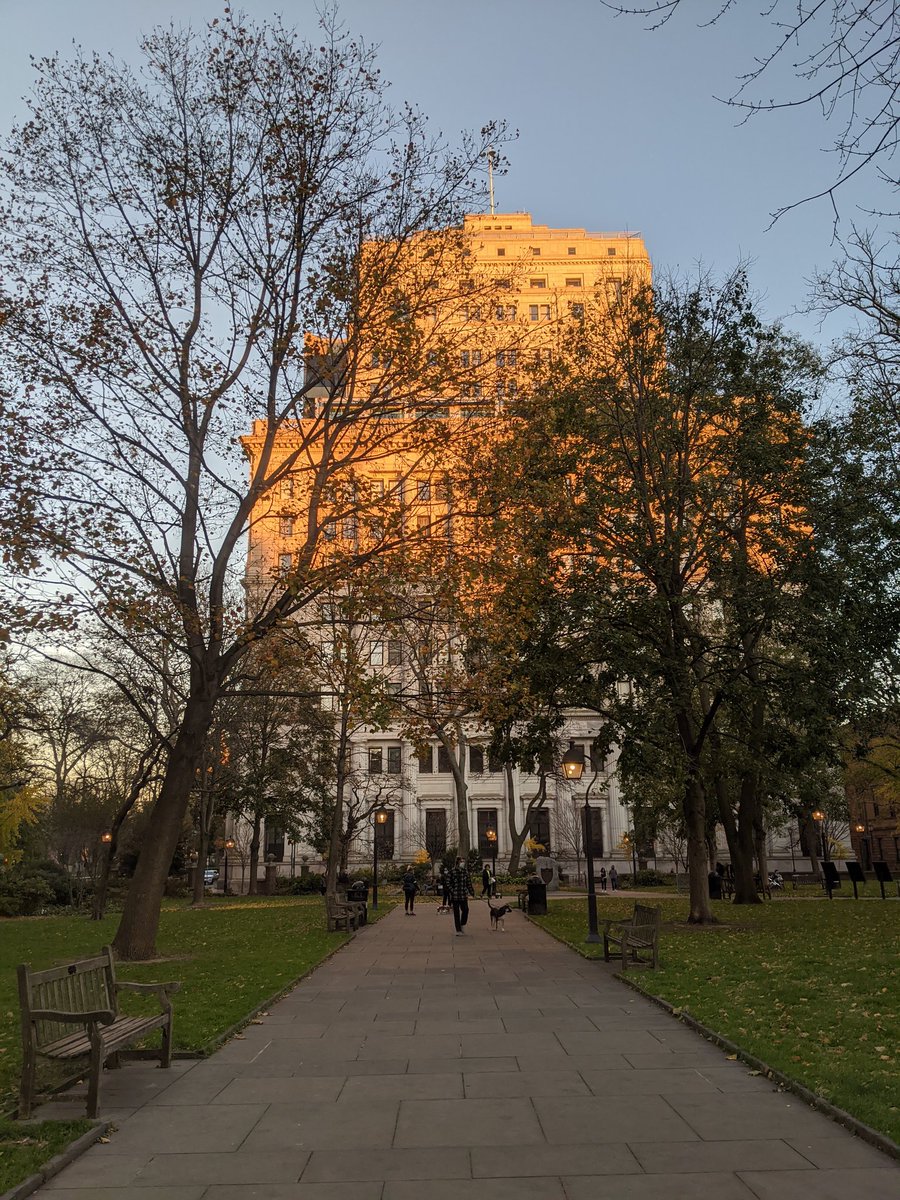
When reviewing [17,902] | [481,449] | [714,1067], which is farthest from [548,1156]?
[17,902]

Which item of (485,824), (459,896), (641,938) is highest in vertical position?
(485,824)

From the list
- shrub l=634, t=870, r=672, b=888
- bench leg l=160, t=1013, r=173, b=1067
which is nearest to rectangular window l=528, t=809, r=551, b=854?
shrub l=634, t=870, r=672, b=888

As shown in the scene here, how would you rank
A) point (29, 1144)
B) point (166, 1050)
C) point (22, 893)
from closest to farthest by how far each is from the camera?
1. point (29, 1144)
2. point (166, 1050)
3. point (22, 893)

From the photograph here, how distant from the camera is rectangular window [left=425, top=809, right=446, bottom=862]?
63.8m

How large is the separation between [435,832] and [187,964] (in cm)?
5088

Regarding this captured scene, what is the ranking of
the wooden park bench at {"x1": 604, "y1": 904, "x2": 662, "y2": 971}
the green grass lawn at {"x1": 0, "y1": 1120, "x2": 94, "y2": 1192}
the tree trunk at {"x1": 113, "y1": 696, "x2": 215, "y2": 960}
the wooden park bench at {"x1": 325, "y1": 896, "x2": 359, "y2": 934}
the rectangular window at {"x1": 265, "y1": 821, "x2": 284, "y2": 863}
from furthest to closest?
the rectangular window at {"x1": 265, "y1": 821, "x2": 284, "y2": 863} → the wooden park bench at {"x1": 325, "y1": 896, "x2": 359, "y2": 934} → the tree trunk at {"x1": 113, "y1": 696, "x2": 215, "y2": 960} → the wooden park bench at {"x1": 604, "y1": 904, "x2": 662, "y2": 971} → the green grass lawn at {"x1": 0, "y1": 1120, "x2": 94, "y2": 1192}

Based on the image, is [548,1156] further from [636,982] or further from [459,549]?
[459,549]

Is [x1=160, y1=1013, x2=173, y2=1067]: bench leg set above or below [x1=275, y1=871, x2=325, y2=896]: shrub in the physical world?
above

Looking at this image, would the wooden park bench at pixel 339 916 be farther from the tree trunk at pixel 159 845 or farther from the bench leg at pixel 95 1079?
the bench leg at pixel 95 1079

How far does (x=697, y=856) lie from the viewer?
23172 millimetres

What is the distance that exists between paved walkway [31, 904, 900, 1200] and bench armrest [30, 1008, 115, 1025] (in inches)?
24.4

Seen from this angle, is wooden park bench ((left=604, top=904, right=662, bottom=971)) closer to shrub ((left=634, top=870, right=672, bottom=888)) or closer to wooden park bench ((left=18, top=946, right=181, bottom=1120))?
wooden park bench ((left=18, top=946, right=181, bottom=1120))

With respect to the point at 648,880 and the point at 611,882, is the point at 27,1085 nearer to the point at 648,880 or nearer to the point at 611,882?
the point at 611,882

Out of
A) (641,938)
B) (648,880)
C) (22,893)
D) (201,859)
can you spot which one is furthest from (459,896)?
(648,880)
